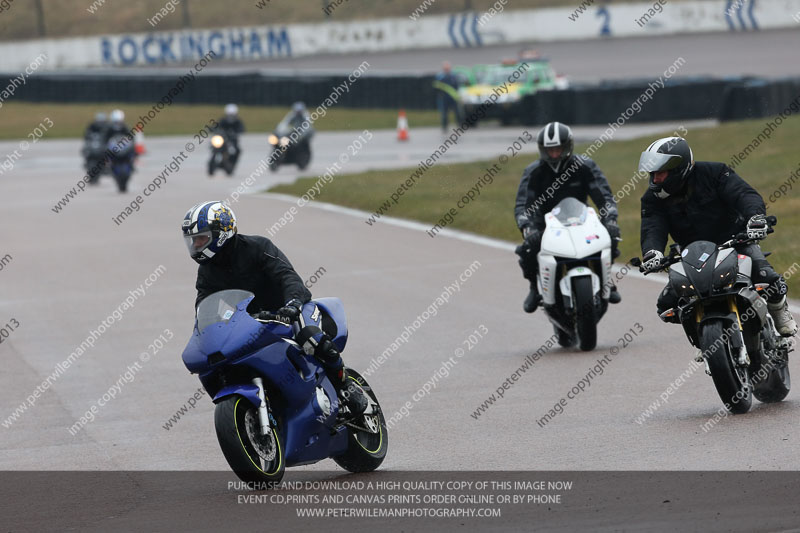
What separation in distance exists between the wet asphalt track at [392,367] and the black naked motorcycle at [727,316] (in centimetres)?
27

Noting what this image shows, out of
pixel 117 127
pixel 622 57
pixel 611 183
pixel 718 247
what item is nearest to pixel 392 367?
pixel 718 247

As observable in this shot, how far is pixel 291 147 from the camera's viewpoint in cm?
3428

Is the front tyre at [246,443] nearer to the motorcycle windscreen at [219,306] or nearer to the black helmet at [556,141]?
the motorcycle windscreen at [219,306]

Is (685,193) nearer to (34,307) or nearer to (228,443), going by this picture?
(228,443)

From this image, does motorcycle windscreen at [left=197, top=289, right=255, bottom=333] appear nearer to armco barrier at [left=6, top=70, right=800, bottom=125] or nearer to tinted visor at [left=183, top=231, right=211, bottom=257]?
tinted visor at [left=183, top=231, right=211, bottom=257]

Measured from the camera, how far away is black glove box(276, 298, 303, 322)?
24.6ft

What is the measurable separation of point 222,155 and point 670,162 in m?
25.4

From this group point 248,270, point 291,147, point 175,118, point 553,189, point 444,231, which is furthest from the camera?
point 175,118

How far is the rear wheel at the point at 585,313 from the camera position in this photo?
1186 centimetres

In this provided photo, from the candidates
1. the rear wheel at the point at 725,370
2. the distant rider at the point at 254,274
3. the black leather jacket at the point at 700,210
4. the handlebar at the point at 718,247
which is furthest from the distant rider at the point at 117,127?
the rear wheel at the point at 725,370

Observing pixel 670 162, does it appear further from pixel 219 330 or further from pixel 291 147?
pixel 291 147

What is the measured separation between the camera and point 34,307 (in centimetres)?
1638

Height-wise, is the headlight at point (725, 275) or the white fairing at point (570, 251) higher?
the headlight at point (725, 275)

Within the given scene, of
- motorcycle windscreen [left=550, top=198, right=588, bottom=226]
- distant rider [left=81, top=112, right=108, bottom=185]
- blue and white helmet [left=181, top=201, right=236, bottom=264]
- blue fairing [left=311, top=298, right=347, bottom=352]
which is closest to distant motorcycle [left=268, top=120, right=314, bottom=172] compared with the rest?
distant rider [left=81, top=112, right=108, bottom=185]
